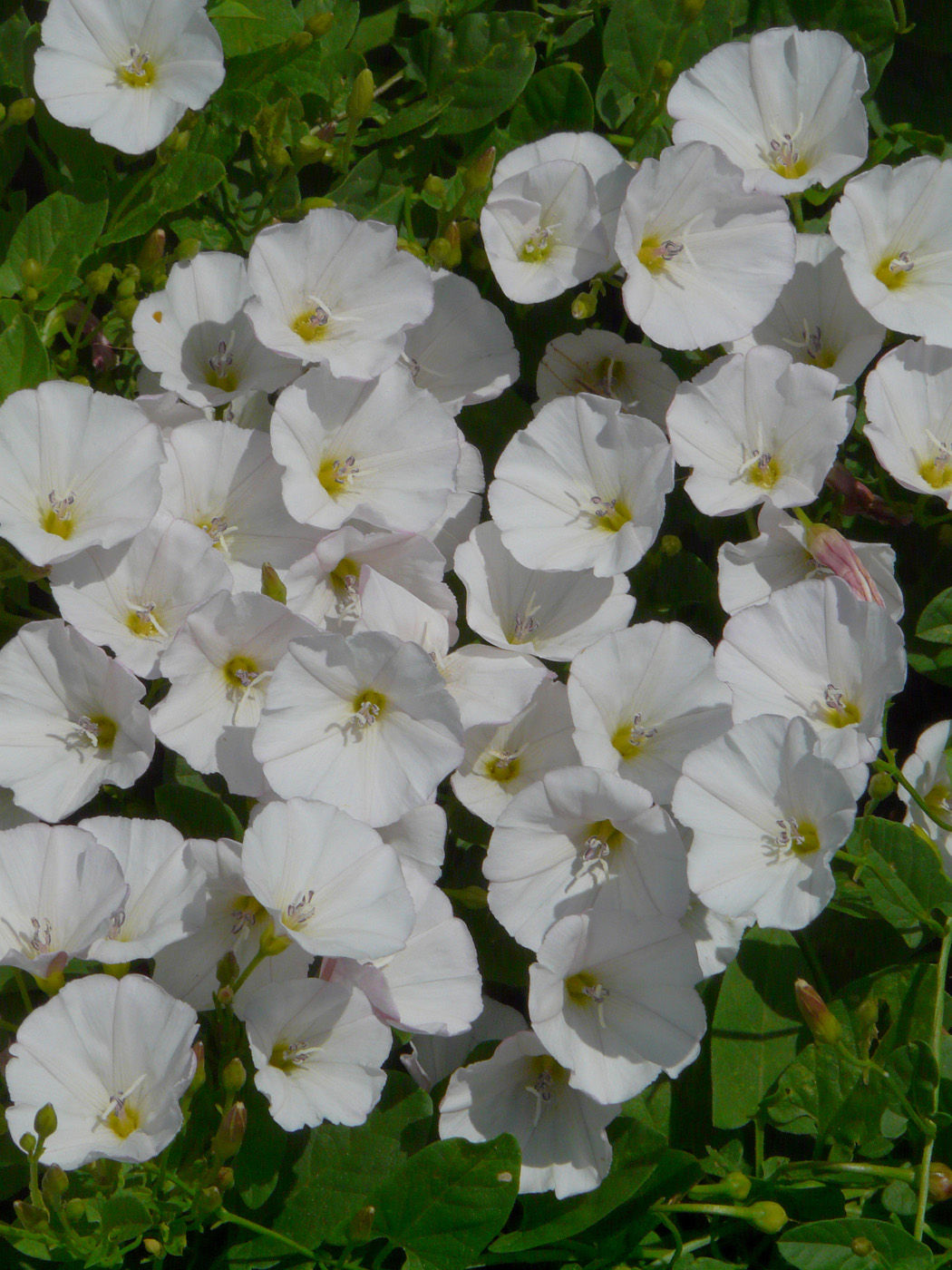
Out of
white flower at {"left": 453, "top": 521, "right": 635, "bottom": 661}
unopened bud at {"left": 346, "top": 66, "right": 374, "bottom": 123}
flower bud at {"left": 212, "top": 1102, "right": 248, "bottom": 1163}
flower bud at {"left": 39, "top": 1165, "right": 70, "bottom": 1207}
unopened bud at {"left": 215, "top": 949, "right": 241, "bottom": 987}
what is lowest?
flower bud at {"left": 212, "top": 1102, "right": 248, "bottom": 1163}

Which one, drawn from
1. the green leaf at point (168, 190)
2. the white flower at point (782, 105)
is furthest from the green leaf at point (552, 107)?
the green leaf at point (168, 190)

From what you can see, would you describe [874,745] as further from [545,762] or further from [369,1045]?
[369,1045]

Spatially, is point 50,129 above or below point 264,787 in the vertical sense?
above

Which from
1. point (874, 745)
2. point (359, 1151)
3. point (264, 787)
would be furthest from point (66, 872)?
point (874, 745)

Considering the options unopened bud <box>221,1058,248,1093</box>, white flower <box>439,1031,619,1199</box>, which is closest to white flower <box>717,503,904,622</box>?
white flower <box>439,1031,619,1199</box>

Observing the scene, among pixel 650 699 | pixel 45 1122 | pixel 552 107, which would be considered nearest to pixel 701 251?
pixel 552 107

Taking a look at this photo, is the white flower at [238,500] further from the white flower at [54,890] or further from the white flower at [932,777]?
the white flower at [932,777]

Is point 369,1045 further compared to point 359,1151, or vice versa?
point 359,1151

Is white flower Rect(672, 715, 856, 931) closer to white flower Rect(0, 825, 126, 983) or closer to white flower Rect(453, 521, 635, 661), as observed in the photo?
white flower Rect(453, 521, 635, 661)
